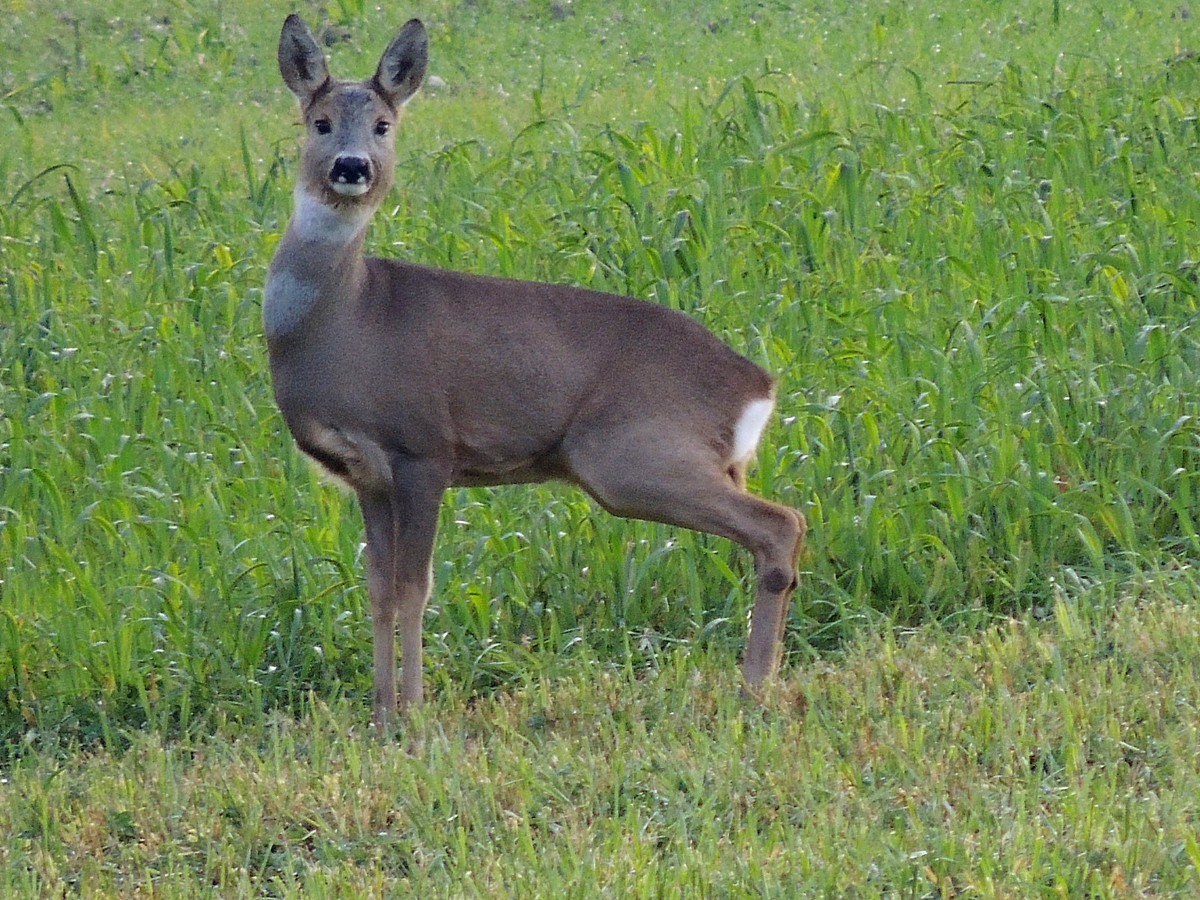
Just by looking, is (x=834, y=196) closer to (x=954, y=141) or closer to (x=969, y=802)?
(x=954, y=141)

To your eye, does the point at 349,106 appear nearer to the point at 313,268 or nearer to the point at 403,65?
the point at 403,65

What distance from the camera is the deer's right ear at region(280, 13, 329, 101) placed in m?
5.00

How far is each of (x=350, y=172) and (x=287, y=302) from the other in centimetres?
38

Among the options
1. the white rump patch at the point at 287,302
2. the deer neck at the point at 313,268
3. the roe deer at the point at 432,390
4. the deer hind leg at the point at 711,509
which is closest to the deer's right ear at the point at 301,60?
the roe deer at the point at 432,390

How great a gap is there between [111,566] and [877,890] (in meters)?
2.99

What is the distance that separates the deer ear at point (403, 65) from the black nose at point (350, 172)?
37 centimetres

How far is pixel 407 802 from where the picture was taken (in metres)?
4.16

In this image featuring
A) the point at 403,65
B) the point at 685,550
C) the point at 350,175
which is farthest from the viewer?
the point at 685,550

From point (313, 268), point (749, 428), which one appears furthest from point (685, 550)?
point (313, 268)

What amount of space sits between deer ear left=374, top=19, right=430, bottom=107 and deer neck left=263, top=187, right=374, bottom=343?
35 centimetres

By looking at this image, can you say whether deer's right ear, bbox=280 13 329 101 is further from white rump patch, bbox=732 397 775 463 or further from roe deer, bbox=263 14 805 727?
white rump patch, bbox=732 397 775 463

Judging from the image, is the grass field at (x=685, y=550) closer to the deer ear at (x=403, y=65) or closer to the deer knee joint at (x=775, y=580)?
the deer knee joint at (x=775, y=580)

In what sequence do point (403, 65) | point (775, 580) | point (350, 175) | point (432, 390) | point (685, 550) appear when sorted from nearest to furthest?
1. point (350, 175)
2. point (432, 390)
3. point (775, 580)
4. point (403, 65)
5. point (685, 550)

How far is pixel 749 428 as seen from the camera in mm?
5184
